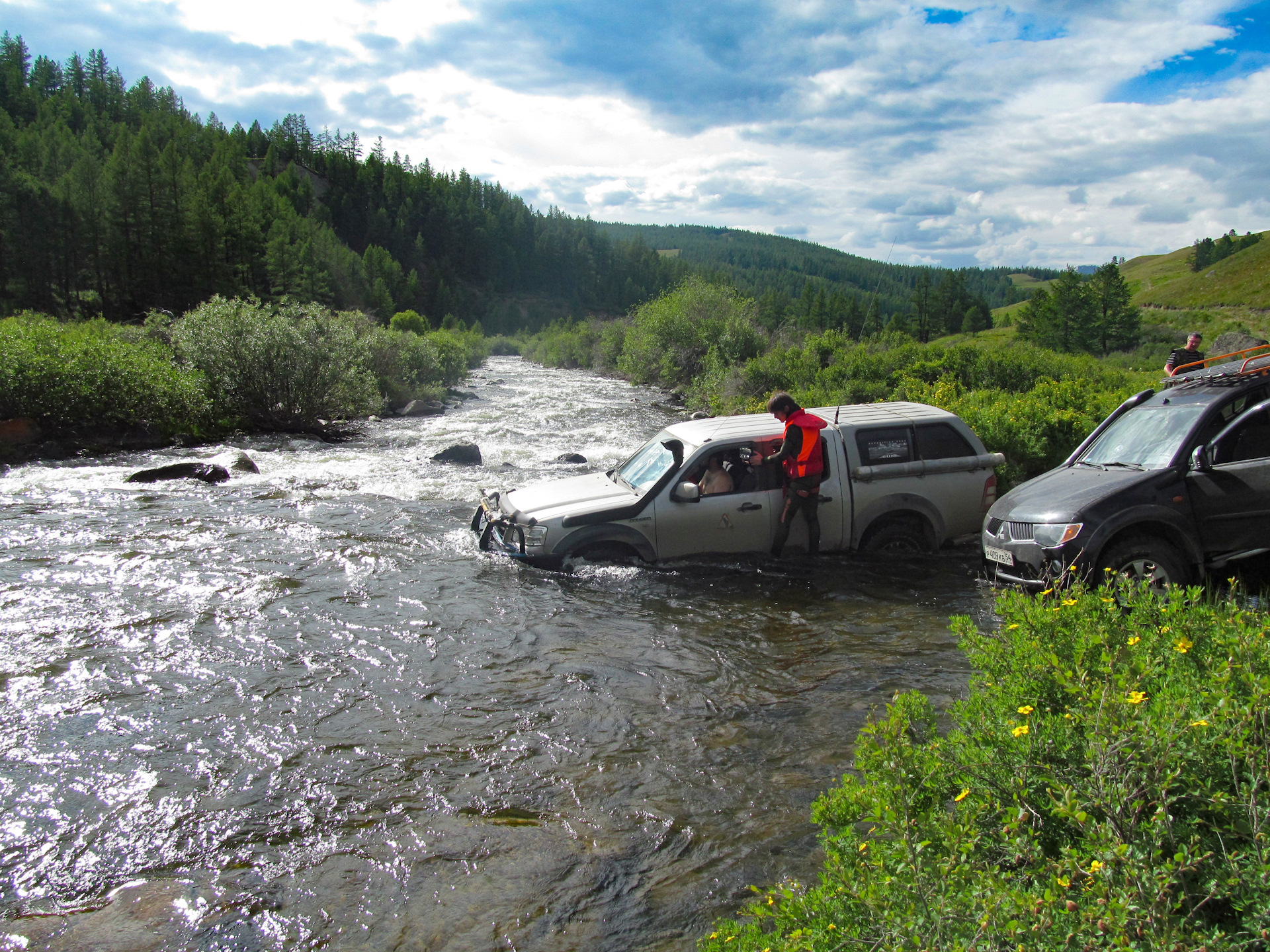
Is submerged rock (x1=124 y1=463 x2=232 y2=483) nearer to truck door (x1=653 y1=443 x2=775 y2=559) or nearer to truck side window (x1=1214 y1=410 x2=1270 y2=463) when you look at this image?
truck door (x1=653 y1=443 x2=775 y2=559)

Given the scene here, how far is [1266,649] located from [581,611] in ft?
18.7

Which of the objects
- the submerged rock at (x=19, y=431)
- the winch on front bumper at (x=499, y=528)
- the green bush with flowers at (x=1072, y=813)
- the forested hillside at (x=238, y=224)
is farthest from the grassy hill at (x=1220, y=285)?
the green bush with flowers at (x=1072, y=813)

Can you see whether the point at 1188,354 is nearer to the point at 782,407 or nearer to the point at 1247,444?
the point at 1247,444

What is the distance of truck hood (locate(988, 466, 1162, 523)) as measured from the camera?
21.5ft

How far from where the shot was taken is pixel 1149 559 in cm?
648

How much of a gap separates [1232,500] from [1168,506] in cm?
52

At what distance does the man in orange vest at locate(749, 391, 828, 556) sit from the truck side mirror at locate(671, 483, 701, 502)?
35.5 inches

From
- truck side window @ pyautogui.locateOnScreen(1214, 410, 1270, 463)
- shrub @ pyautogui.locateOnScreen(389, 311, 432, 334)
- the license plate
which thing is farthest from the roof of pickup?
shrub @ pyautogui.locateOnScreen(389, 311, 432, 334)

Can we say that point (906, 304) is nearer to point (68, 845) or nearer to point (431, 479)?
point (431, 479)

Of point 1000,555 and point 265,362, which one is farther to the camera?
point 265,362

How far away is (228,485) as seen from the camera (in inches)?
565

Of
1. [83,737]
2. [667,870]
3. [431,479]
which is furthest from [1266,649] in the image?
[431,479]

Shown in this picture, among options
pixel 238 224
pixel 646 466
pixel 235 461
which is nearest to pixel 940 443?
pixel 646 466

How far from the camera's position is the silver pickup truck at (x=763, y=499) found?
8234 millimetres
